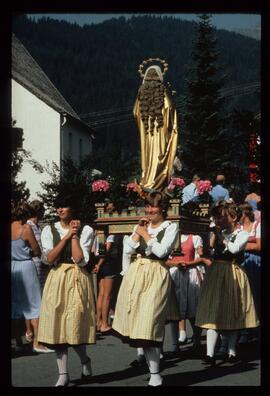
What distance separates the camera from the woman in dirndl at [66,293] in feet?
27.4

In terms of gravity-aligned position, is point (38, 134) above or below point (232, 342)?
above

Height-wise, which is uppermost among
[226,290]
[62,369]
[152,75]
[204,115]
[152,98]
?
[152,75]

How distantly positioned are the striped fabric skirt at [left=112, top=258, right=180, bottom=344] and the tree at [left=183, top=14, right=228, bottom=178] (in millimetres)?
5017

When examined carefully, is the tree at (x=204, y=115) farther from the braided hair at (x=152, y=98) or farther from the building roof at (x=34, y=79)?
the building roof at (x=34, y=79)

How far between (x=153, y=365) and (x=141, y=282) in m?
0.73

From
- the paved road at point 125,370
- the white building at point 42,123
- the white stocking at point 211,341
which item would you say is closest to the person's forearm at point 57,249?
the paved road at point 125,370

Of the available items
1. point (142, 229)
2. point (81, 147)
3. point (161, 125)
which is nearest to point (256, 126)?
point (142, 229)

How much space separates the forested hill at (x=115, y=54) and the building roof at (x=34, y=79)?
0.32 feet

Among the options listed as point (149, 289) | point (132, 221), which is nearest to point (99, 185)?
point (132, 221)

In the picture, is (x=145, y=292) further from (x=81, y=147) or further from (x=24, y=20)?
(x=81, y=147)

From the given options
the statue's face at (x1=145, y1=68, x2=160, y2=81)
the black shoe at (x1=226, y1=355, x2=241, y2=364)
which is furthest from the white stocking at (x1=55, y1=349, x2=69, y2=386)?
the statue's face at (x1=145, y1=68, x2=160, y2=81)

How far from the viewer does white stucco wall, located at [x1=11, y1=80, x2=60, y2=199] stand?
10.5m

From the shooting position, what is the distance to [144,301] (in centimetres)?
840

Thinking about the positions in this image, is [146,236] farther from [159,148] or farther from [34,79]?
[159,148]
